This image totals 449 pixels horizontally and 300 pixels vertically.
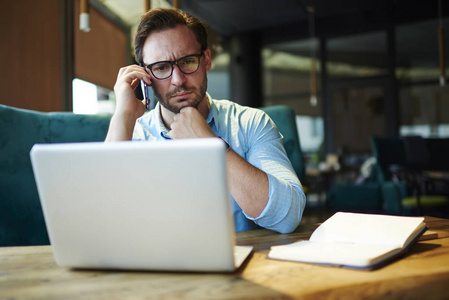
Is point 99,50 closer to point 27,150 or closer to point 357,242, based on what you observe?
point 27,150

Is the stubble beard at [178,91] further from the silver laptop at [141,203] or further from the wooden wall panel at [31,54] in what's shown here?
the wooden wall panel at [31,54]

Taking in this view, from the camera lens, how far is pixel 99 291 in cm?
62

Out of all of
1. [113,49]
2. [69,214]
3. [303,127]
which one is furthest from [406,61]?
[69,214]

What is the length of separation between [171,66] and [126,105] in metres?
0.21

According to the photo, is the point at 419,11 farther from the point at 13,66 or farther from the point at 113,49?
the point at 13,66

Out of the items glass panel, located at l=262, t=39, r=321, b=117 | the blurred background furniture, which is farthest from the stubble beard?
glass panel, located at l=262, t=39, r=321, b=117

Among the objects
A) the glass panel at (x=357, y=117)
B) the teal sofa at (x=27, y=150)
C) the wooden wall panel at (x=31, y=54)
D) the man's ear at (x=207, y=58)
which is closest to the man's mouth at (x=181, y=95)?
the man's ear at (x=207, y=58)

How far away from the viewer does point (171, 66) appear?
1377 mm

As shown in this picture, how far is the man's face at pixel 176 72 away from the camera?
4.56 feet

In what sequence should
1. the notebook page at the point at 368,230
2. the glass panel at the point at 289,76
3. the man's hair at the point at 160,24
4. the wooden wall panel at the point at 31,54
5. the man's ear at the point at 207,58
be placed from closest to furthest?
the notebook page at the point at 368,230 < the man's hair at the point at 160,24 < the man's ear at the point at 207,58 < the wooden wall panel at the point at 31,54 < the glass panel at the point at 289,76

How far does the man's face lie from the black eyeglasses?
0.01 metres

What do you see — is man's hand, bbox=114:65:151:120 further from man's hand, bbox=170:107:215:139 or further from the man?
man's hand, bbox=170:107:215:139

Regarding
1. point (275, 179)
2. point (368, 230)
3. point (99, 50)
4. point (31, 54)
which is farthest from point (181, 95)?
point (99, 50)

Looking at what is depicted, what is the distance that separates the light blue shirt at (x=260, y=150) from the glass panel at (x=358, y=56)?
20.9ft
